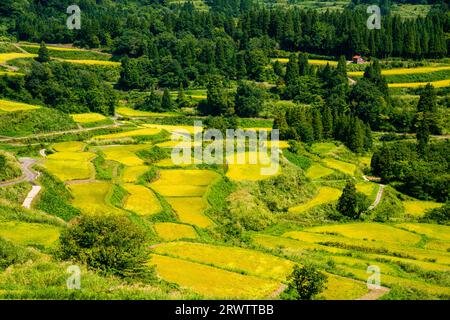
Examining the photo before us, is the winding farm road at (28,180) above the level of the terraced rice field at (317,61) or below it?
below

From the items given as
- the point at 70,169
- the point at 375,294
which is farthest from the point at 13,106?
the point at 375,294

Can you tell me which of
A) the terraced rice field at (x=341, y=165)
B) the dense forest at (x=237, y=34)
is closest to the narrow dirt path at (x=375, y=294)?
the terraced rice field at (x=341, y=165)

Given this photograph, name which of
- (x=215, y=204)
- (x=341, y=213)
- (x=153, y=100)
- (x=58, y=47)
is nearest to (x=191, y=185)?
(x=215, y=204)

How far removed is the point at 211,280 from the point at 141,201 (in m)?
15.2

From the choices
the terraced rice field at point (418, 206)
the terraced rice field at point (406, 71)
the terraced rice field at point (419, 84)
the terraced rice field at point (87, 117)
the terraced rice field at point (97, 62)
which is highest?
the terraced rice field at point (97, 62)

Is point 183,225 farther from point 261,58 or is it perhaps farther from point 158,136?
A: point 261,58

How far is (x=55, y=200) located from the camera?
3778 cm

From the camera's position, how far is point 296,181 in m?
53.0

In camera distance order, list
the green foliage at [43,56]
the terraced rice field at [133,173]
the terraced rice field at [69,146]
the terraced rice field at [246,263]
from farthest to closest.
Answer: the green foliage at [43,56] → the terraced rice field at [69,146] → the terraced rice field at [133,173] → the terraced rice field at [246,263]

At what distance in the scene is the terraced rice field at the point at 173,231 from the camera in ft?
119

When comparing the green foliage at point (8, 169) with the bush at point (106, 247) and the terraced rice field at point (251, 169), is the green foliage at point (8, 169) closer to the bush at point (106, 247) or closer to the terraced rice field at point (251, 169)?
the bush at point (106, 247)

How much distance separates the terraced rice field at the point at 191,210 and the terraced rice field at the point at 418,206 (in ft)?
68.5

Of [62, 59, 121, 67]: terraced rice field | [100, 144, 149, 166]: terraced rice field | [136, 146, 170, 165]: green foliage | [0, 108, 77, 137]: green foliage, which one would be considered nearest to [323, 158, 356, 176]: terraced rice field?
[136, 146, 170, 165]: green foliage

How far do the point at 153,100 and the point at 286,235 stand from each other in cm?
4443
